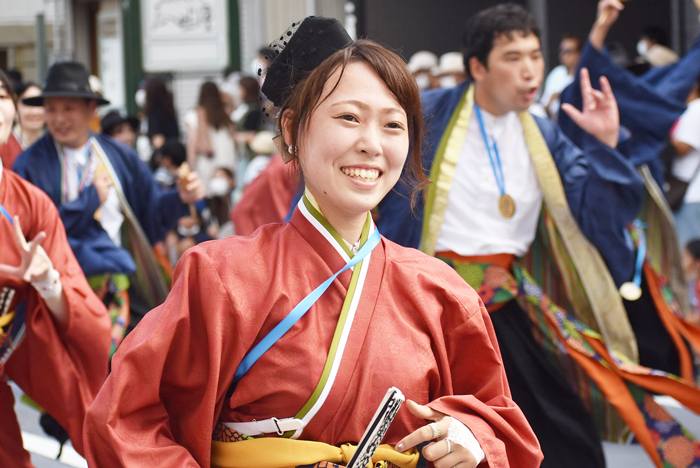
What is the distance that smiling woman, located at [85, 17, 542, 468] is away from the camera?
1746 mm

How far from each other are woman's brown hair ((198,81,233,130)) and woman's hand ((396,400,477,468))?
6739 millimetres

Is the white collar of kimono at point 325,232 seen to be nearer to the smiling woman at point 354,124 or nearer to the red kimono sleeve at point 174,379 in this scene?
the smiling woman at point 354,124

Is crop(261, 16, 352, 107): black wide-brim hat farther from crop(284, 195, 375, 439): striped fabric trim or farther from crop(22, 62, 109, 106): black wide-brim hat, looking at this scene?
crop(22, 62, 109, 106): black wide-brim hat

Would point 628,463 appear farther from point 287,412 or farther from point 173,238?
point 173,238

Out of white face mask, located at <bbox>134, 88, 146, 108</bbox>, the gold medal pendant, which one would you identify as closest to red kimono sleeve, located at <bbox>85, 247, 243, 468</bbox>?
the gold medal pendant

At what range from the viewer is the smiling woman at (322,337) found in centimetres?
175

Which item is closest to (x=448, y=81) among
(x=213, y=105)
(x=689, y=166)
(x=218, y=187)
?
(x=213, y=105)

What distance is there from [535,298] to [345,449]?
1953mm

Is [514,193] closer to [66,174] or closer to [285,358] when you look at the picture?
[285,358]

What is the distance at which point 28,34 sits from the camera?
719 inches

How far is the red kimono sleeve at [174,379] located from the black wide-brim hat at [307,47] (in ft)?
1.52

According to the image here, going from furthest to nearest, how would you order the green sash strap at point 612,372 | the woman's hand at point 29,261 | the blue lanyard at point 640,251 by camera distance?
the blue lanyard at point 640,251, the green sash strap at point 612,372, the woman's hand at point 29,261

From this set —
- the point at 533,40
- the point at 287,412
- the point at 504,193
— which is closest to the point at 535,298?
the point at 504,193

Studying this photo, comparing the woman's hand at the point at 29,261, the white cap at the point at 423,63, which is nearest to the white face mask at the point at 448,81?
the white cap at the point at 423,63
